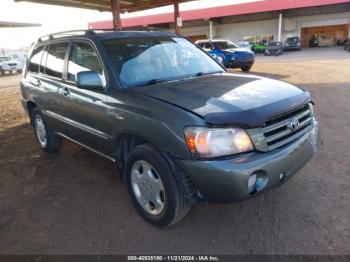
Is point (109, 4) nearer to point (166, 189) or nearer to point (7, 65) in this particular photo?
point (166, 189)

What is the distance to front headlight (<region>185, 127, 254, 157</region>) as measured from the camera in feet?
8.20

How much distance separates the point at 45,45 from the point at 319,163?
446 cm

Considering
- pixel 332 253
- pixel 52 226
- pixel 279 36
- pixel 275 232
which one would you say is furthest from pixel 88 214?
pixel 279 36

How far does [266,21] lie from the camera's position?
1580 inches

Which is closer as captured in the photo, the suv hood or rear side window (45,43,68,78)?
the suv hood

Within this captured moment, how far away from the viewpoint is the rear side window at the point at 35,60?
5.11m

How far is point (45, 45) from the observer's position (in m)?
4.96

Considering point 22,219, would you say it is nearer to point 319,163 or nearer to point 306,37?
point 319,163

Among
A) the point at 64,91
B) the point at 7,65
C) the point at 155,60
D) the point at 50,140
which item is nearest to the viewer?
the point at 155,60

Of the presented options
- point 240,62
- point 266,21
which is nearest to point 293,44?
point 266,21

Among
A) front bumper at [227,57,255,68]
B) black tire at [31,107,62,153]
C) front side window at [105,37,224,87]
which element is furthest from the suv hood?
front bumper at [227,57,255,68]

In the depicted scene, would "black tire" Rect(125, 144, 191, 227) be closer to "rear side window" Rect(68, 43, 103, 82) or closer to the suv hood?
the suv hood

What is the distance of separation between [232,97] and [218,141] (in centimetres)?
53

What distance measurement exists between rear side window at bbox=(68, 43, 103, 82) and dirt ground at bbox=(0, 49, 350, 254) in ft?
4.78
